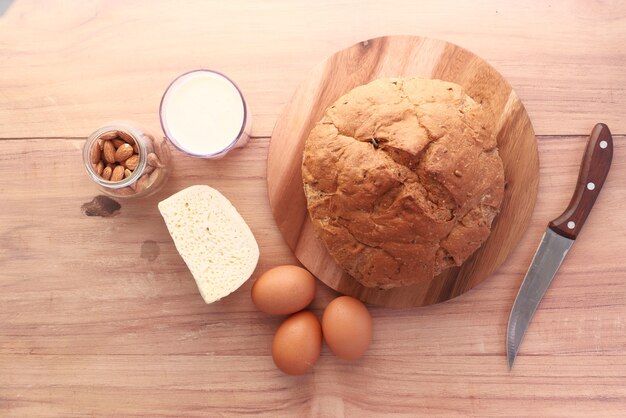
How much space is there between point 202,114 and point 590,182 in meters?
1.29

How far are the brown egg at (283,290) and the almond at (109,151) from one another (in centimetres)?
60

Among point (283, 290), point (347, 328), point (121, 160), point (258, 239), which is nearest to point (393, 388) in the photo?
→ point (347, 328)

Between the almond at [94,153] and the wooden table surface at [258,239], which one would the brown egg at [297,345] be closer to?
the wooden table surface at [258,239]

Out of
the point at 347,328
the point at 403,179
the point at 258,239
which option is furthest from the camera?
the point at 258,239

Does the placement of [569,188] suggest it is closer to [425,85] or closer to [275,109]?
[425,85]

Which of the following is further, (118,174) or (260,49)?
(260,49)

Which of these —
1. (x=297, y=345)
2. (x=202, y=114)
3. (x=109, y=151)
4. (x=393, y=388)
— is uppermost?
(x=202, y=114)

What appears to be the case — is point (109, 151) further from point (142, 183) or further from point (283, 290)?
point (283, 290)

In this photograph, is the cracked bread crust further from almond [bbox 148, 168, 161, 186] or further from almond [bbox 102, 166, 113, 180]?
almond [bbox 102, 166, 113, 180]

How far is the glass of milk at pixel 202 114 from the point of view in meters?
1.61

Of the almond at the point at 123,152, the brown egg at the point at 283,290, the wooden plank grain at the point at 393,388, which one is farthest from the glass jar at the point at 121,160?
the wooden plank grain at the point at 393,388

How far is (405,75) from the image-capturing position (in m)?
1.67

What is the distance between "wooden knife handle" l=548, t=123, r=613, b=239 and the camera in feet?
5.49

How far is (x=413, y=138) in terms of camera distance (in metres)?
1.37
